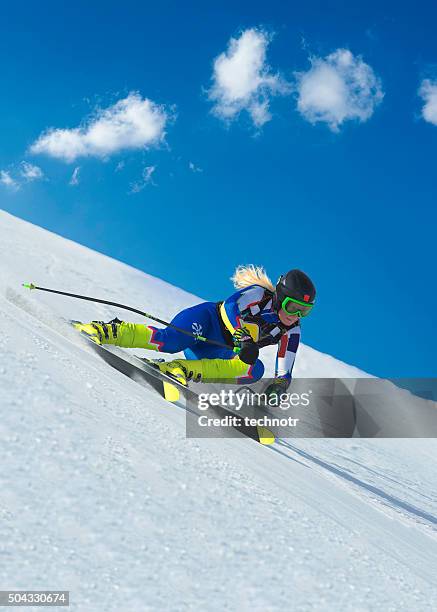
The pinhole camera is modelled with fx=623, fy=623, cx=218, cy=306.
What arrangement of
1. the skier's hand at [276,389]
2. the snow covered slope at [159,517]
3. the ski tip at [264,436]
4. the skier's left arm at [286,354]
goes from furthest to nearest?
the skier's left arm at [286,354]
the skier's hand at [276,389]
the ski tip at [264,436]
the snow covered slope at [159,517]

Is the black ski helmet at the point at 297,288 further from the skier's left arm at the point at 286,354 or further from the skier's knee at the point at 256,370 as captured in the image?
the skier's knee at the point at 256,370

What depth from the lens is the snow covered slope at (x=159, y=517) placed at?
4.93 ft

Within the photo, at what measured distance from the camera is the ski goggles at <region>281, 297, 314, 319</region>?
4.89 metres

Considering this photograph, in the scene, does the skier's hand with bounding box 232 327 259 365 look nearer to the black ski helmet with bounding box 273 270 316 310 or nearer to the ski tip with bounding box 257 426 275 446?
the black ski helmet with bounding box 273 270 316 310

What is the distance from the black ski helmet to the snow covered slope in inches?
67.4

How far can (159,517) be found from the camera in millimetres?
1796

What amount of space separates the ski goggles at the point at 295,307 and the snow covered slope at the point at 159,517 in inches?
66.9

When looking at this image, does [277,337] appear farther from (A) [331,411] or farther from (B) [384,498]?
(A) [331,411]

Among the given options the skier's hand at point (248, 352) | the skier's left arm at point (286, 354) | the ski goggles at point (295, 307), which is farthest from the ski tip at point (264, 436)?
the ski goggles at point (295, 307)

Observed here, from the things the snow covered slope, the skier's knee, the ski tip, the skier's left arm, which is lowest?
the snow covered slope

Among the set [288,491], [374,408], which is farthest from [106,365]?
[374,408]

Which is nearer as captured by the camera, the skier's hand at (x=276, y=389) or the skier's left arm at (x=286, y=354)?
the skier's hand at (x=276, y=389)

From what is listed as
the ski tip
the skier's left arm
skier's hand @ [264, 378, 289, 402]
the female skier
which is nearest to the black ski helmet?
the female skier

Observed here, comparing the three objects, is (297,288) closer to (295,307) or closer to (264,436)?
(295,307)
